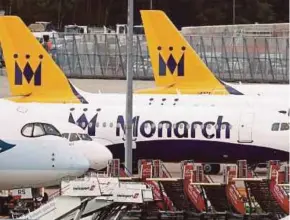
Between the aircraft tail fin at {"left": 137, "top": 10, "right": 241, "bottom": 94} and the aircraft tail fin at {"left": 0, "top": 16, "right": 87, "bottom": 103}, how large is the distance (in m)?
5.68

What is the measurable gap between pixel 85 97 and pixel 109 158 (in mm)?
12117

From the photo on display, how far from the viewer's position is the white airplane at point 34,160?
25.6m

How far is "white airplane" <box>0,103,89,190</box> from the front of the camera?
25594 mm

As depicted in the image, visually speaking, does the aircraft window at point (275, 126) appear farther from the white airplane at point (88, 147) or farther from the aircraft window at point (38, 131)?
the aircraft window at point (38, 131)

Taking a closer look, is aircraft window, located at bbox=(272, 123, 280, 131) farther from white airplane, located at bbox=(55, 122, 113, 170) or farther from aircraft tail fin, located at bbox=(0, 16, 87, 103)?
white airplane, located at bbox=(55, 122, 113, 170)

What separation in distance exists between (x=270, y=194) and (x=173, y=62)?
76.7 feet

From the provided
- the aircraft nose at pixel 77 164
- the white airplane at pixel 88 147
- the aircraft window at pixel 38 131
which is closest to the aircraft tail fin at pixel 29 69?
the white airplane at pixel 88 147

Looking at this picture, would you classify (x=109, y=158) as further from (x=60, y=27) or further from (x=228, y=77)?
(x=60, y=27)

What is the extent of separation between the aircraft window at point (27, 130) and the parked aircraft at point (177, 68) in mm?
21032

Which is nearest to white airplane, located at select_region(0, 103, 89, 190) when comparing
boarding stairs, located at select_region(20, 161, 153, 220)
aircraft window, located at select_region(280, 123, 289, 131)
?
boarding stairs, located at select_region(20, 161, 153, 220)

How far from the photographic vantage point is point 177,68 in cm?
5038

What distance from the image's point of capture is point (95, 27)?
12825 centimetres

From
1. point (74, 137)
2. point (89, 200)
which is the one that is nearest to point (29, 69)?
point (74, 137)

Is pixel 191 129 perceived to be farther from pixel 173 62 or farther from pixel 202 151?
pixel 173 62
